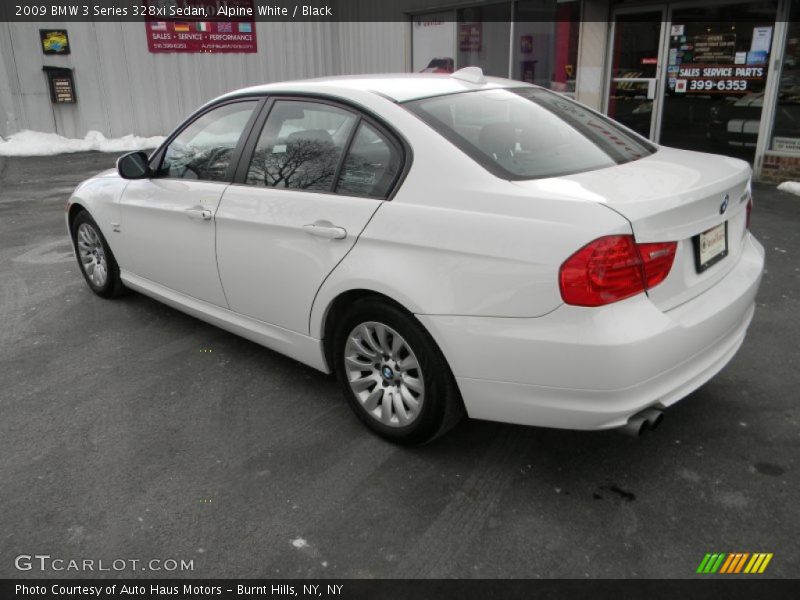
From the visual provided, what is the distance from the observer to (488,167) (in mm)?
2785

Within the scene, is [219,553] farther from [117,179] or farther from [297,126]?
[117,179]

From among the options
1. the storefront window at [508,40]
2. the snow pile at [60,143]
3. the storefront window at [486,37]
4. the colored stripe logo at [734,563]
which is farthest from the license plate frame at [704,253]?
the snow pile at [60,143]

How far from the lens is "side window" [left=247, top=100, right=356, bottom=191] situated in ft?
10.7

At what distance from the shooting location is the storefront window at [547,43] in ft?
34.8

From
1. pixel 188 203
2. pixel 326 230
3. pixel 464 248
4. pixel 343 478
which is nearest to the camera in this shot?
pixel 464 248

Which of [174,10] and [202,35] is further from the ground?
[174,10]

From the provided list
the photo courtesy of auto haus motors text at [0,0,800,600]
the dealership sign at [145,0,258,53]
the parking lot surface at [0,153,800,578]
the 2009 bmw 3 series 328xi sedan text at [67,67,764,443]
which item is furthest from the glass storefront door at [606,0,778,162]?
the dealership sign at [145,0,258,53]

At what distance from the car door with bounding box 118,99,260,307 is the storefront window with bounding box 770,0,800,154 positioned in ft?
24.0

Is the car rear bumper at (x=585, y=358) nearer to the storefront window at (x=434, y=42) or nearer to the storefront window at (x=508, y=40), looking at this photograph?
the storefront window at (x=508, y=40)

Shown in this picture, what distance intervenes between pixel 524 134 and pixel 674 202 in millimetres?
815

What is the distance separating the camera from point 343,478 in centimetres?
297

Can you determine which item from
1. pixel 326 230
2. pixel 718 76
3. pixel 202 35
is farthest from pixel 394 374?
pixel 202 35

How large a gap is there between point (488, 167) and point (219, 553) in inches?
72.2
